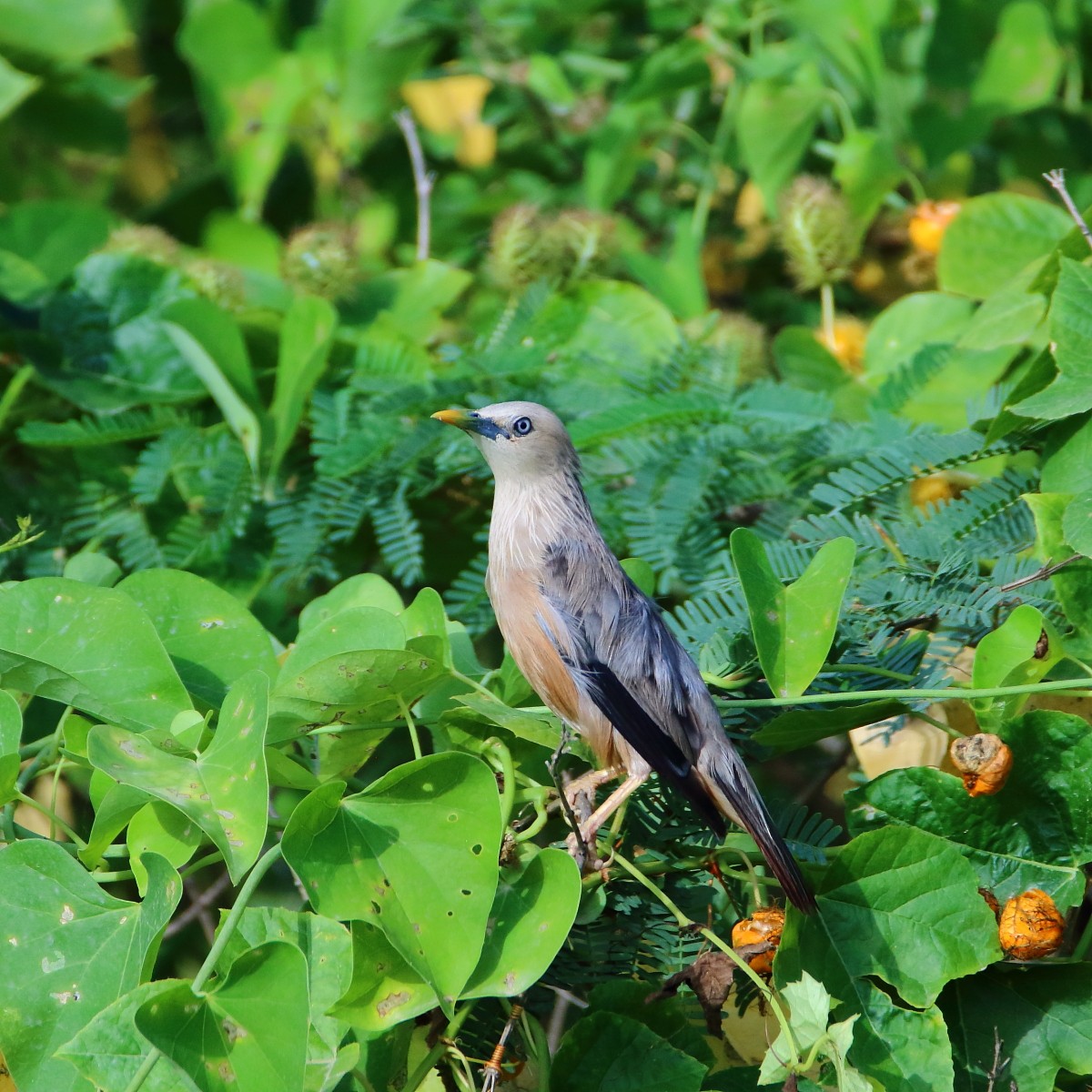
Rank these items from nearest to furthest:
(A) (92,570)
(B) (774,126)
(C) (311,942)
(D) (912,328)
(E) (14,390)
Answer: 1. (C) (311,942)
2. (A) (92,570)
3. (E) (14,390)
4. (D) (912,328)
5. (B) (774,126)

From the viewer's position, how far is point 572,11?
391cm

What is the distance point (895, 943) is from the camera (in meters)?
1.68

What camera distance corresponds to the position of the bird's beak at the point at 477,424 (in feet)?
7.70

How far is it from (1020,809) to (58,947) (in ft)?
4.48

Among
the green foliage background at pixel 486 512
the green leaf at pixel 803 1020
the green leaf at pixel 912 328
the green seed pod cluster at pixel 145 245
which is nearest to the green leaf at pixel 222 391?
the green foliage background at pixel 486 512

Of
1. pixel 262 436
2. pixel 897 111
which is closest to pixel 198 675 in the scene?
pixel 262 436

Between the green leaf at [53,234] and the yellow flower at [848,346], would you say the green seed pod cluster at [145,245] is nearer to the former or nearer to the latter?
the green leaf at [53,234]

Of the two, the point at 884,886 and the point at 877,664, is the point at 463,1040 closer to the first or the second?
the point at 884,886

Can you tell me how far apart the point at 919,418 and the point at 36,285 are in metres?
2.23

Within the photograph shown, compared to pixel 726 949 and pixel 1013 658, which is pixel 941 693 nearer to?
pixel 1013 658

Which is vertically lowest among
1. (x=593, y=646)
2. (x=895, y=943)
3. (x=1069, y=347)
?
(x=895, y=943)

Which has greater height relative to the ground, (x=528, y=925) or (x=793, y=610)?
(x=793, y=610)

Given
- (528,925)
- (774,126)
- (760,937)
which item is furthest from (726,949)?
(774,126)

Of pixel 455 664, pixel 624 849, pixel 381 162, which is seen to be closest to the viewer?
pixel 624 849
